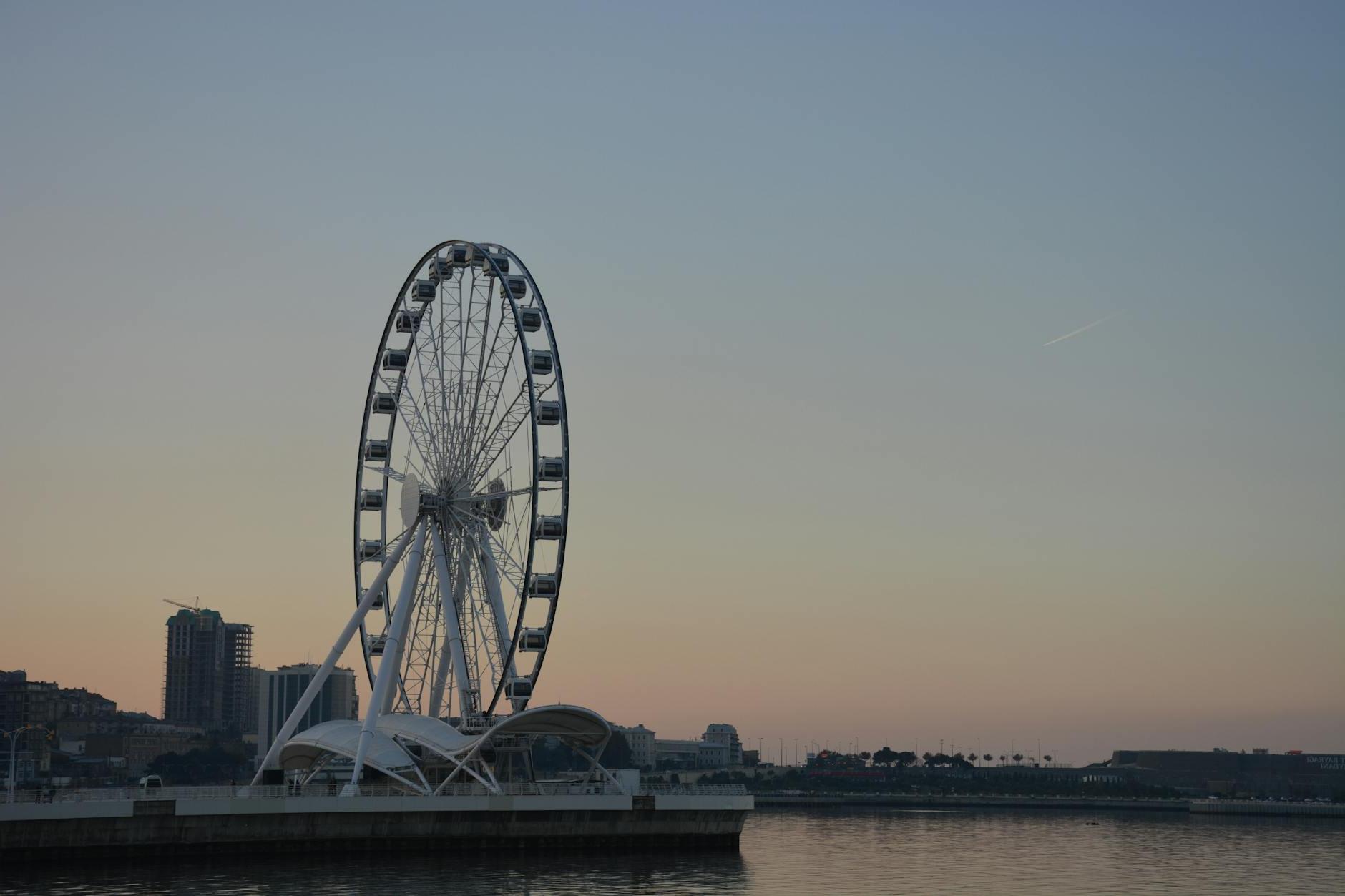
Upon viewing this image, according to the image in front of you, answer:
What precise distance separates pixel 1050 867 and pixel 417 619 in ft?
125

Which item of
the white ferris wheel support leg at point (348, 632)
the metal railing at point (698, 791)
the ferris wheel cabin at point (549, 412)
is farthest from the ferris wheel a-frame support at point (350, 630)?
the metal railing at point (698, 791)

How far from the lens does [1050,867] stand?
298 ft

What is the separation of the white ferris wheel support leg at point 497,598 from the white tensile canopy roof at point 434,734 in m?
3.36

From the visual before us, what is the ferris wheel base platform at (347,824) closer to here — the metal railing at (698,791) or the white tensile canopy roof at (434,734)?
the metal railing at (698,791)

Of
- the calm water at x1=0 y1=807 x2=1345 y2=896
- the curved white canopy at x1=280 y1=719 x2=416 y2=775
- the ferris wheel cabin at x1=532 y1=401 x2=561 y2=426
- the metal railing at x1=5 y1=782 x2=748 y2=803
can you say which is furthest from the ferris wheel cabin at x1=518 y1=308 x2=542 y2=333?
the calm water at x1=0 y1=807 x2=1345 y2=896

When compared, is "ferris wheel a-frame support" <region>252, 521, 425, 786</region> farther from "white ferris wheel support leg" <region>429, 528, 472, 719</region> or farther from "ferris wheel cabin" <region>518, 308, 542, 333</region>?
"ferris wheel cabin" <region>518, 308, 542, 333</region>

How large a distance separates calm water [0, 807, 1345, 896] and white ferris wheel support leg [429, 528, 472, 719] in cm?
1026

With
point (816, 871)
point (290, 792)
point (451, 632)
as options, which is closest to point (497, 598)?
point (451, 632)

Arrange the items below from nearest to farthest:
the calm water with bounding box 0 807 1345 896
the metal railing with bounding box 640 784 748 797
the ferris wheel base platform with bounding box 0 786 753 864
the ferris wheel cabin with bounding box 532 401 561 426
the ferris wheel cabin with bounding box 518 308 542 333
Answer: the calm water with bounding box 0 807 1345 896, the ferris wheel base platform with bounding box 0 786 753 864, the ferris wheel cabin with bounding box 532 401 561 426, the ferris wheel cabin with bounding box 518 308 542 333, the metal railing with bounding box 640 784 748 797

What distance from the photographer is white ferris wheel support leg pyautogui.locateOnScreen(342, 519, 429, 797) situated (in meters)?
86.9

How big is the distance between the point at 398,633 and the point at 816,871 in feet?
84.9

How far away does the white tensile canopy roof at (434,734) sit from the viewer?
84000 millimetres

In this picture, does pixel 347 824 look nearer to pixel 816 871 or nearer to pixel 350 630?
pixel 350 630

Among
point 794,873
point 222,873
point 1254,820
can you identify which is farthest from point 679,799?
point 1254,820
